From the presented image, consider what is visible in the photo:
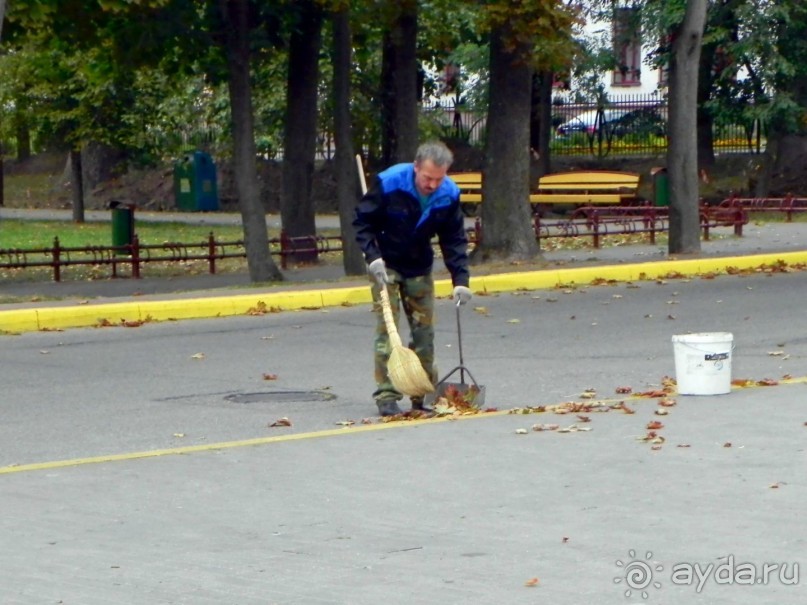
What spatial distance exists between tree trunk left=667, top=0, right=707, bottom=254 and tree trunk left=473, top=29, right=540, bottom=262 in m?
2.19

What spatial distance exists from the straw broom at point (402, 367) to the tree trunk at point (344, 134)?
10.7m

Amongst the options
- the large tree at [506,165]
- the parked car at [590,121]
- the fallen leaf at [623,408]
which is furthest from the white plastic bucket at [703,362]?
→ the parked car at [590,121]

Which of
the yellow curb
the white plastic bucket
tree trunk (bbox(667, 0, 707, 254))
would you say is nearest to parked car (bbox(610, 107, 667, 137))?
tree trunk (bbox(667, 0, 707, 254))

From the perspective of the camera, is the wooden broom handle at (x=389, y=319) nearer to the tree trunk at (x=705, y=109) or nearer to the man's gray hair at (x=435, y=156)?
the man's gray hair at (x=435, y=156)

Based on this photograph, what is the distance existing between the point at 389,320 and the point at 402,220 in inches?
24.4

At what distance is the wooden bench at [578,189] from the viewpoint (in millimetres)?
35594

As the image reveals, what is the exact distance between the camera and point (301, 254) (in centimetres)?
2358

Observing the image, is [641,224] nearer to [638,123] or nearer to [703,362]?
[638,123]

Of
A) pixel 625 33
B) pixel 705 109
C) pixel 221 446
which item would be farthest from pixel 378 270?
pixel 625 33

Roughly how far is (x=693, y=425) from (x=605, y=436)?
0.61m

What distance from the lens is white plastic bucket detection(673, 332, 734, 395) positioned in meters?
9.90

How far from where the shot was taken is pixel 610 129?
4162 cm

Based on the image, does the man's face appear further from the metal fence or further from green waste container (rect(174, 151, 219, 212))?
green waste container (rect(174, 151, 219, 212))

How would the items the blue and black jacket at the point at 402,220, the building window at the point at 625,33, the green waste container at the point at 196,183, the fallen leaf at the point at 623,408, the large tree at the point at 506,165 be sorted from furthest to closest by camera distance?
the green waste container at the point at 196,183 → the building window at the point at 625,33 → the large tree at the point at 506,165 → the fallen leaf at the point at 623,408 → the blue and black jacket at the point at 402,220
